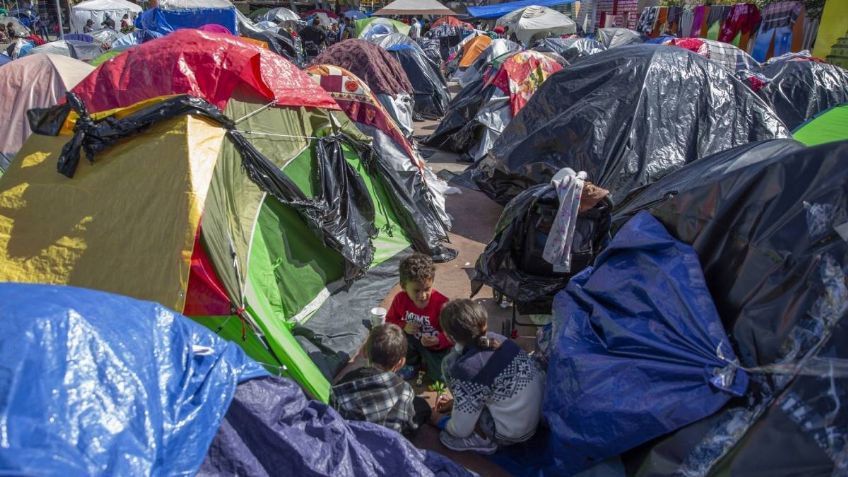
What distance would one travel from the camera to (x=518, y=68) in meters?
9.84

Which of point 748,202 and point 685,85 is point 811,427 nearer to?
point 748,202

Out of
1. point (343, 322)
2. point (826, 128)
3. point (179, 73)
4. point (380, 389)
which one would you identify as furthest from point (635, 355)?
point (826, 128)

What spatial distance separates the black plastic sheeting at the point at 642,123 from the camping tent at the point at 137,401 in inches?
180

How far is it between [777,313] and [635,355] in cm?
60

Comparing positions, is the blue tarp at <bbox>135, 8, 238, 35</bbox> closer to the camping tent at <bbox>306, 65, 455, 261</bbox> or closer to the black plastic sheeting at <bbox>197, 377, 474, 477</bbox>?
the camping tent at <bbox>306, 65, 455, 261</bbox>

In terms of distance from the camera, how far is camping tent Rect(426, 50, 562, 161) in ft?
31.2

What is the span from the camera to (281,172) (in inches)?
175

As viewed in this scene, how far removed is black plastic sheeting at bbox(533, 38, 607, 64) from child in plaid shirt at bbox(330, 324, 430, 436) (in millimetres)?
13841

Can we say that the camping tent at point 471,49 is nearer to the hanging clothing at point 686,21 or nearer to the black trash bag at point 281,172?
the hanging clothing at point 686,21

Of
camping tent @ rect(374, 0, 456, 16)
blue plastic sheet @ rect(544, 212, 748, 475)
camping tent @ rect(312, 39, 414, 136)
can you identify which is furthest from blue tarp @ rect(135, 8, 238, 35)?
blue plastic sheet @ rect(544, 212, 748, 475)

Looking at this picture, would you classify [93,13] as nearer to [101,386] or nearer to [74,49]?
[74,49]

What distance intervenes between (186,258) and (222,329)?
519 millimetres

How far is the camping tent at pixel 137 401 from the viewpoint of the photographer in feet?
5.22

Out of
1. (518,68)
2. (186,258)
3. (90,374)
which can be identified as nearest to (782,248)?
(90,374)
